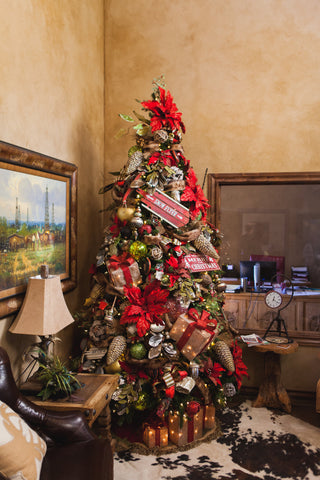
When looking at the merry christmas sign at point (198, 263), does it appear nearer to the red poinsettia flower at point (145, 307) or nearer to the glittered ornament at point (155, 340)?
the red poinsettia flower at point (145, 307)

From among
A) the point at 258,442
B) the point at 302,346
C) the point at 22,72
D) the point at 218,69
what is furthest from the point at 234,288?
the point at 22,72

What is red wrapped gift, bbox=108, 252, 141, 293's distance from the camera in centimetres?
267

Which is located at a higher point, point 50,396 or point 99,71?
point 99,71

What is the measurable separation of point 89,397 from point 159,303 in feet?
2.50

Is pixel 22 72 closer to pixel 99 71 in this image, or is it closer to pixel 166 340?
pixel 99 71

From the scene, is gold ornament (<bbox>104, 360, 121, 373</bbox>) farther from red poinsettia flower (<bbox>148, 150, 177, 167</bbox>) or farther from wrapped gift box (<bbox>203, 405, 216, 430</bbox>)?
red poinsettia flower (<bbox>148, 150, 177, 167</bbox>)

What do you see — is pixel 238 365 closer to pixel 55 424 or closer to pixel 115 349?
pixel 115 349

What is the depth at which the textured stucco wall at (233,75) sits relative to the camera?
3568mm

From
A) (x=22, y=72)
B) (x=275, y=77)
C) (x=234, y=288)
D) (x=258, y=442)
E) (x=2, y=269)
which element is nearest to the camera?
(x=2, y=269)

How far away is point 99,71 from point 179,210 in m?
1.82

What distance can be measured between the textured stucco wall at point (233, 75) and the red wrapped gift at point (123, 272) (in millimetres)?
1467

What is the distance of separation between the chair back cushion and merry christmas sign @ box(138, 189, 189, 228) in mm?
1602

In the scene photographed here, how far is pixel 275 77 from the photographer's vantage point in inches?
142

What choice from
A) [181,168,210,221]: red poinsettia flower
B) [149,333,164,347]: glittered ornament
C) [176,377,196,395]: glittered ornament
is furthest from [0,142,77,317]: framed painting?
[176,377,196,395]: glittered ornament
